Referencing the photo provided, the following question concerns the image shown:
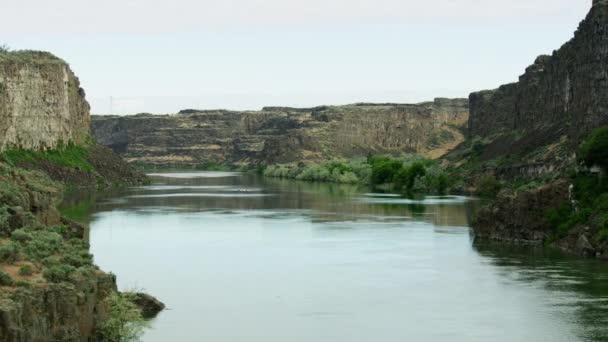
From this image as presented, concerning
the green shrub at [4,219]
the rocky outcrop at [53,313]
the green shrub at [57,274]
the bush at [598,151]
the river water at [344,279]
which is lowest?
the river water at [344,279]

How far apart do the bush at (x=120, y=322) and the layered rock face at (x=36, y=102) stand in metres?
89.0

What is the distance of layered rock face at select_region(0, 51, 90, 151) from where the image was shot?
125 meters

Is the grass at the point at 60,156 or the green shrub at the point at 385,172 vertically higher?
the grass at the point at 60,156

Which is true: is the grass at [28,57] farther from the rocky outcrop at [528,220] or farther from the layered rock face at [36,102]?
the rocky outcrop at [528,220]

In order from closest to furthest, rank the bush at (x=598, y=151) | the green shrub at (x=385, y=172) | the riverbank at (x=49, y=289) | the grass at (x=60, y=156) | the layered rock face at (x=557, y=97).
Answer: the riverbank at (x=49, y=289) → the bush at (x=598, y=151) → the layered rock face at (x=557, y=97) → the grass at (x=60, y=156) → the green shrub at (x=385, y=172)

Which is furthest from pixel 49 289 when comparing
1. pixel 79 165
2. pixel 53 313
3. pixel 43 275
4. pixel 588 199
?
pixel 79 165

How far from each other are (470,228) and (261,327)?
35.3 m

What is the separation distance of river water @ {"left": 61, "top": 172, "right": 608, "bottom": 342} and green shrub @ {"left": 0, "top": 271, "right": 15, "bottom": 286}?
884cm

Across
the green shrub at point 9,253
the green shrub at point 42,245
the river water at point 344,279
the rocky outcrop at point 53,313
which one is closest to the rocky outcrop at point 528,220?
the river water at point 344,279

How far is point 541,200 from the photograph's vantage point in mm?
61656

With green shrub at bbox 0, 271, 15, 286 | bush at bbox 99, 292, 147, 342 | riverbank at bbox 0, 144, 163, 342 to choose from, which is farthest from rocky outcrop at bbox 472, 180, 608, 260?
green shrub at bbox 0, 271, 15, 286

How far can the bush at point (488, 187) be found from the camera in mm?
105312

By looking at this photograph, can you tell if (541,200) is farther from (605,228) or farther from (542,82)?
(542,82)

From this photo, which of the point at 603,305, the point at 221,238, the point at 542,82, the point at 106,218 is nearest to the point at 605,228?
the point at 603,305
